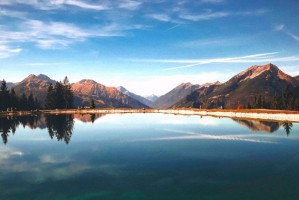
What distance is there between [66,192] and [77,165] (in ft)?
24.0

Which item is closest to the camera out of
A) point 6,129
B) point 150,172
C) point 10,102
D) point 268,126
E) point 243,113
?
point 150,172

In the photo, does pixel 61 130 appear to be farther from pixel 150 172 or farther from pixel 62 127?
pixel 150 172

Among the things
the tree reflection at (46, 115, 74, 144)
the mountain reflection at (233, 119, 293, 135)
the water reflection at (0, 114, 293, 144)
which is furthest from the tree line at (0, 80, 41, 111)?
the mountain reflection at (233, 119, 293, 135)

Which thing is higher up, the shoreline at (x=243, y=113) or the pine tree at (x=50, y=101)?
the pine tree at (x=50, y=101)

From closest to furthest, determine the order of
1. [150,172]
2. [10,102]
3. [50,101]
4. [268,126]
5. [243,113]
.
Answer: [150,172] < [268,126] < [243,113] < [10,102] < [50,101]

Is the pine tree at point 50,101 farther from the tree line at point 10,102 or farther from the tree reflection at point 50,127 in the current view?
the tree reflection at point 50,127

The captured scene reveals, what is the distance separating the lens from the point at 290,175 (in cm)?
2189

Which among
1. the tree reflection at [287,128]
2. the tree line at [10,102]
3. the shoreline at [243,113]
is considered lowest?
the tree reflection at [287,128]

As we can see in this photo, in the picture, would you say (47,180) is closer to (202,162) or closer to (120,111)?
(202,162)

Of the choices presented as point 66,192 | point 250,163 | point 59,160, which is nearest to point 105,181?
point 66,192

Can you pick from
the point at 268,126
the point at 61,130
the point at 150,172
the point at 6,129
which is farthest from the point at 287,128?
the point at 6,129

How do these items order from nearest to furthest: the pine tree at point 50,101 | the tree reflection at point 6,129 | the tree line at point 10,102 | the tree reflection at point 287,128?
the tree reflection at point 6,129 < the tree reflection at point 287,128 < the tree line at point 10,102 < the pine tree at point 50,101

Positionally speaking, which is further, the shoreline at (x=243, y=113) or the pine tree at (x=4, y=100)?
the pine tree at (x=4, y=100)

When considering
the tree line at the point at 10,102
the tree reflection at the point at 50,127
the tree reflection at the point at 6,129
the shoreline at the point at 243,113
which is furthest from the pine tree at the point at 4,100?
the tree reflection at the point at 6,129
